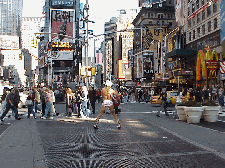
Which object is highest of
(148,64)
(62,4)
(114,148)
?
(62,4)

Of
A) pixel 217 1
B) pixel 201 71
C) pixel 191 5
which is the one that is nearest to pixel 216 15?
pixel 217 1

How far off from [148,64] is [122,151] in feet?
279

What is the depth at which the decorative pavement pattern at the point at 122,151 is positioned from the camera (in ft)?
25.2

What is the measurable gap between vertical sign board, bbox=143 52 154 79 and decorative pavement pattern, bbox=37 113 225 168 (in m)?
79.6

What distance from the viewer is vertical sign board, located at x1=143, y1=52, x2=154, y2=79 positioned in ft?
301

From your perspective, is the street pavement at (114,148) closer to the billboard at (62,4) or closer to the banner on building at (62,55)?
the banner on building at (62,55)

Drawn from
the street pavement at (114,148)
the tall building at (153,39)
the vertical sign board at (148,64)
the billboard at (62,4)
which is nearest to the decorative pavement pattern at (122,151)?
the street pavement at (114,148)

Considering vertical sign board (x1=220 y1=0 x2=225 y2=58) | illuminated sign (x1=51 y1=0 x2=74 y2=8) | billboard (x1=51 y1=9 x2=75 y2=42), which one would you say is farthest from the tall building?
vertical sign board (x1=220 y1=0 x2=225 y2=58)

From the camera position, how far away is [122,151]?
359 inches

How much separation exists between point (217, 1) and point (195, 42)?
1062 centimetres

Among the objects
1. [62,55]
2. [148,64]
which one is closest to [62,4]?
[62,55]

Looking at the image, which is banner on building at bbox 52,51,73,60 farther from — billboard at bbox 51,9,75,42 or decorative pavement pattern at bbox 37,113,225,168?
decorative pavement pattern at bbox 37,113,225,168

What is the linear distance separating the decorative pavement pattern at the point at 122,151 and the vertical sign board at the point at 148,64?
261ft

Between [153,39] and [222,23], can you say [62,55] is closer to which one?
[153,39]
